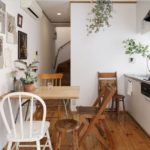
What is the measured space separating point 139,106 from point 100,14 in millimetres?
2006

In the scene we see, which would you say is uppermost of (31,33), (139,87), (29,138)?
(31,33)

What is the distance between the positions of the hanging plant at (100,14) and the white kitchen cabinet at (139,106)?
4.25 ft

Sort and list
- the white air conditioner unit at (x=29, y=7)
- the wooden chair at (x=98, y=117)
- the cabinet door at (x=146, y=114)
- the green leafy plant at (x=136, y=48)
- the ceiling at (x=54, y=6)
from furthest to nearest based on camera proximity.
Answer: the ceiling at (x=54, y=6)
the green leafy plant at (x=136, y=48)
the white air conditioner unit at (x=29, y=7)
the cabinet door at (x=146, y=114)
the wooden chair at (x=98, y=117)

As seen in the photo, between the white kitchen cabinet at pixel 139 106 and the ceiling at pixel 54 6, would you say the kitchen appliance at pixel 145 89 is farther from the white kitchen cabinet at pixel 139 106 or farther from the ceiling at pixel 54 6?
the ceiling at pixel 54 6

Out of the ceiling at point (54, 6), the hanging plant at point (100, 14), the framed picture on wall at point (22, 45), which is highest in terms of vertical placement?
the ceiling at point (54, 6)

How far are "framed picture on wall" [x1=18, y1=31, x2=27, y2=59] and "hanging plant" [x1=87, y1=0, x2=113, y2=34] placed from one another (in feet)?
5.04

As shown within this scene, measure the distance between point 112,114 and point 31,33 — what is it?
97.1 inches

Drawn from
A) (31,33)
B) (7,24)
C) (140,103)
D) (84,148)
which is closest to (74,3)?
(31,33)

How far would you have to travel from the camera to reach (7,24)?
2.80m

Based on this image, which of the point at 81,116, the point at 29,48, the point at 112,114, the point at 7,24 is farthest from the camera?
the point at 112,114

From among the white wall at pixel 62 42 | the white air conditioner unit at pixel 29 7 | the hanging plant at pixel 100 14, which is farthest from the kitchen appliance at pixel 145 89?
the white wall at pixel 62 42

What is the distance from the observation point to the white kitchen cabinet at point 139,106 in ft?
10.5

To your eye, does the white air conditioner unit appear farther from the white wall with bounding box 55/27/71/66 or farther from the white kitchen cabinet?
the white wall with bounding box 55/27/71/66

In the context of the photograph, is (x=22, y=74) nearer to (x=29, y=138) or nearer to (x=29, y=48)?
(x=29, y=48)
